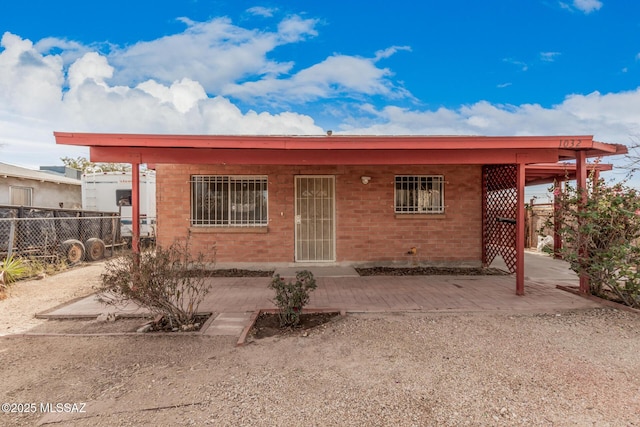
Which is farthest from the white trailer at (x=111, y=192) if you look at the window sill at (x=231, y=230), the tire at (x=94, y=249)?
the window sill at (x=231, y=230)

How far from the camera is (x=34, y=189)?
1378 centimetres

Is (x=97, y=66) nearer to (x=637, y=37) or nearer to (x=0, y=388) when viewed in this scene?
(x=0, y=388)

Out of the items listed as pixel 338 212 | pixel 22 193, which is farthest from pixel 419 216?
pixel 22 193

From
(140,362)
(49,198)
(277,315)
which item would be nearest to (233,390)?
(140,362)

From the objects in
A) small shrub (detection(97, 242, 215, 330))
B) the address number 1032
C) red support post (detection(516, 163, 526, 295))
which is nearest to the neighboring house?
small shrub (detection(97, 242, 215, 330))

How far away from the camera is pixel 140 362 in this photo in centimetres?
329

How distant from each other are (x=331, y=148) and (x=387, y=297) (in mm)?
2681

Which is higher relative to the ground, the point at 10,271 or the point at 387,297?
the point at 10,271

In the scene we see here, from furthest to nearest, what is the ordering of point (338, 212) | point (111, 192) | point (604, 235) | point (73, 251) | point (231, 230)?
1. point (111, 192)
2. point (73, 251)
3. point (338, 212)
4. point (231, 230)
5. point (604, 235)

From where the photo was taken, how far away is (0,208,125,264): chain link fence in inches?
307

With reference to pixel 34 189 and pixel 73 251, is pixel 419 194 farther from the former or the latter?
pixel 34 189

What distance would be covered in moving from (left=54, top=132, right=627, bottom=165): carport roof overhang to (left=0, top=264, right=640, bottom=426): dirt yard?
2.72 meters

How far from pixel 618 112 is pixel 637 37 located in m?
2.40

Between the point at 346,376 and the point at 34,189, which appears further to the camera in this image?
the point at 34,189
